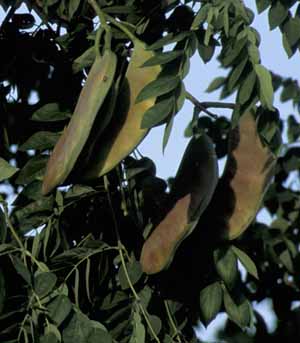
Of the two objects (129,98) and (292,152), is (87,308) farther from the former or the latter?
(292,152)

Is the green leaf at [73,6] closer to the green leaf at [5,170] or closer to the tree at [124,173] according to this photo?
the tree at [124,173]

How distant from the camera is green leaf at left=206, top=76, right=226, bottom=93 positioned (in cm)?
325

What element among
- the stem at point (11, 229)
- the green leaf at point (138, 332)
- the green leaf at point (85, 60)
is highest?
the green leaf at point (85, 60)

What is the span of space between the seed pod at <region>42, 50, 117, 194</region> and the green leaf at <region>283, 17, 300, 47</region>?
36 cm

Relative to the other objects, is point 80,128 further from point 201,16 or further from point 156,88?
point 201,16

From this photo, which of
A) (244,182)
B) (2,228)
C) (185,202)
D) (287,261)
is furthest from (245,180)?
(287,261)

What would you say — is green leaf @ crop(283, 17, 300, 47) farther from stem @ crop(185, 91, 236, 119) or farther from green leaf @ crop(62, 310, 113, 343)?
green leaf @ crop(62, 310, 113, 343)

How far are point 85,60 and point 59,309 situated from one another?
0.54m

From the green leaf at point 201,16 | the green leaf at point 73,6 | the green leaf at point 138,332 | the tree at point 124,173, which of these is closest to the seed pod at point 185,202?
the tree at point 124,173

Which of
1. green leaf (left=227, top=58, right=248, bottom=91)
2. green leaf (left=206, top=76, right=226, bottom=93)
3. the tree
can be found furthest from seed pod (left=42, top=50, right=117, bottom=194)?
green leaf (left=206, top=76, right=226, bottom=93)

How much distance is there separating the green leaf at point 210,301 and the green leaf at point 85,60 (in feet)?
1.62

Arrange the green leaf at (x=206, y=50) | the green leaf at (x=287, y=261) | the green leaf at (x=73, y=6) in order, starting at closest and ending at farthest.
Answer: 1. the green leaf at (x=206, y=50)
2. the green leaf at (x=73, y=6)
3. the green leaf at (x=287, y=261)

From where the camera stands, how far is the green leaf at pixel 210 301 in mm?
2250

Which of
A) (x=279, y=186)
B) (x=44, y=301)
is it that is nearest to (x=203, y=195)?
(x=44, y=301)
